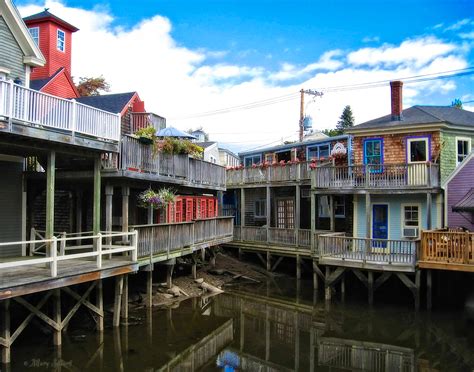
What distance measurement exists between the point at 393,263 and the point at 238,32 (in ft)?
59.8

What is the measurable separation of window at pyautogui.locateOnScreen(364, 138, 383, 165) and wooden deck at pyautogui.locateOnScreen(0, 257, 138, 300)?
13151 mm

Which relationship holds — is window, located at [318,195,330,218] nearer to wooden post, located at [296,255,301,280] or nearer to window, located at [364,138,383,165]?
wooden post, located at [296,255,301,280]

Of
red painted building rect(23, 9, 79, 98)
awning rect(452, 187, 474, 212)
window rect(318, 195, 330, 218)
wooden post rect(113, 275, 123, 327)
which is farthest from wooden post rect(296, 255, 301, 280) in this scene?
red painted building rect(23, 9, 79, 98)

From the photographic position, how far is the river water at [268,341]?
1195cm

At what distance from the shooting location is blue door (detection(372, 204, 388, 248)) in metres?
21.5

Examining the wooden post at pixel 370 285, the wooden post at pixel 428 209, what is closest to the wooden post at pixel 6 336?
the wooden post at pixel 370 285

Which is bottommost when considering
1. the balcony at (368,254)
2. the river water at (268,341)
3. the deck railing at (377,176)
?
the river water at (268,341)

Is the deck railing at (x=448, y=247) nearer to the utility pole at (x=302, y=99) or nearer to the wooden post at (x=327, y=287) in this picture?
the wooden post at (x=327, y=287)

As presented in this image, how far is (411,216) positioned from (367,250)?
3.98m

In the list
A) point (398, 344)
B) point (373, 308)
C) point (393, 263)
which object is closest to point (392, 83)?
point (393, 263)

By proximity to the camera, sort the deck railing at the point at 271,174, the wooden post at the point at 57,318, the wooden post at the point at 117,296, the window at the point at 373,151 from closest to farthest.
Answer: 1. the wooden post at the point at 57,318
2. the wooden post at the point at 117,296
3. the window at the point at 373,151
4. the deck railing at the point at 271,174

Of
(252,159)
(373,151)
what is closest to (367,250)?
(373,151)

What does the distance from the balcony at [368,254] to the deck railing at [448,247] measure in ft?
1.60

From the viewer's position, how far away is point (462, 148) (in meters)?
21.1
